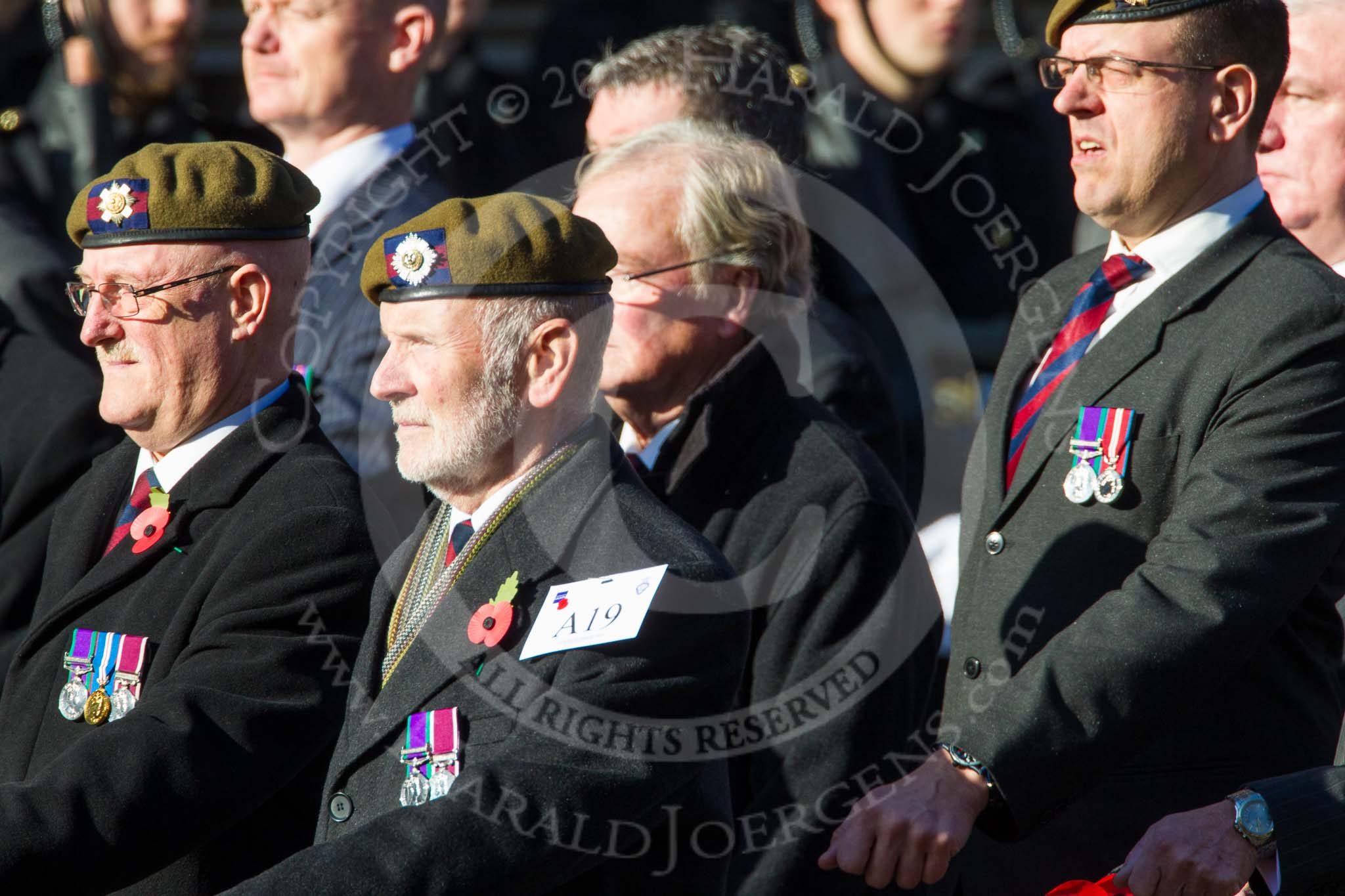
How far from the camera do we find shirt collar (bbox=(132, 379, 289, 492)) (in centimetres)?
330

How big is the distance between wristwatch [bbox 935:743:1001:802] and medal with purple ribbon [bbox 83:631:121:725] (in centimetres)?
135

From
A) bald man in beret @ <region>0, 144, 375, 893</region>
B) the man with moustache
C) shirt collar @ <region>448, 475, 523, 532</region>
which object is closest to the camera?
bald man in beret @ <region>0, 144, 375, 893</region>

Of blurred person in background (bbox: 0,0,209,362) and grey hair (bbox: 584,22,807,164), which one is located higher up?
grey hair (bbox: 584,22,807,164)

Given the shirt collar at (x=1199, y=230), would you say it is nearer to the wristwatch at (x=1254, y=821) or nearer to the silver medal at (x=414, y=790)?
the wristwatch at (x=1254, y=821)

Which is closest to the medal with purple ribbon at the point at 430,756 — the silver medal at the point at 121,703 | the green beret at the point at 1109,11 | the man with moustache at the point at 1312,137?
the silver medal at the point at 121,703

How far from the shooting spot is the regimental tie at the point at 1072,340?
3.35 metres

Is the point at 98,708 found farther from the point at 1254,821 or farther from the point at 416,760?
the point at 1254,821

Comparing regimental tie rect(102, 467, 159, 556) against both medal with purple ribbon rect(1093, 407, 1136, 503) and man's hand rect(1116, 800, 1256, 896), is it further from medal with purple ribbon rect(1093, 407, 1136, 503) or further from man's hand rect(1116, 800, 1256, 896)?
man's hand rect(1116, 800, 1256, 896)

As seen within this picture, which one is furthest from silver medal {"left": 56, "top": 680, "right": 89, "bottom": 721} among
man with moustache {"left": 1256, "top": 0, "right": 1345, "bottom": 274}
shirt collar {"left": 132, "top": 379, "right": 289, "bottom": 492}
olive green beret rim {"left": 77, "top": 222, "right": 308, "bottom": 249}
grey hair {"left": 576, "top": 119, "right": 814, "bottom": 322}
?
man with moustache {"left": 1256, "top": 0, "right": 1345, "bottom": 274}

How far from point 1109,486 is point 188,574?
5.07ft

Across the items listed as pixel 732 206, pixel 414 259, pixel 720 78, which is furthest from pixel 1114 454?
pixel 720 78

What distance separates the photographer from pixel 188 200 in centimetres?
330

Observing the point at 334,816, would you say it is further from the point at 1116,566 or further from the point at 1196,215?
the point at 1196,215

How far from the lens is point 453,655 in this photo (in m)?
2.83
